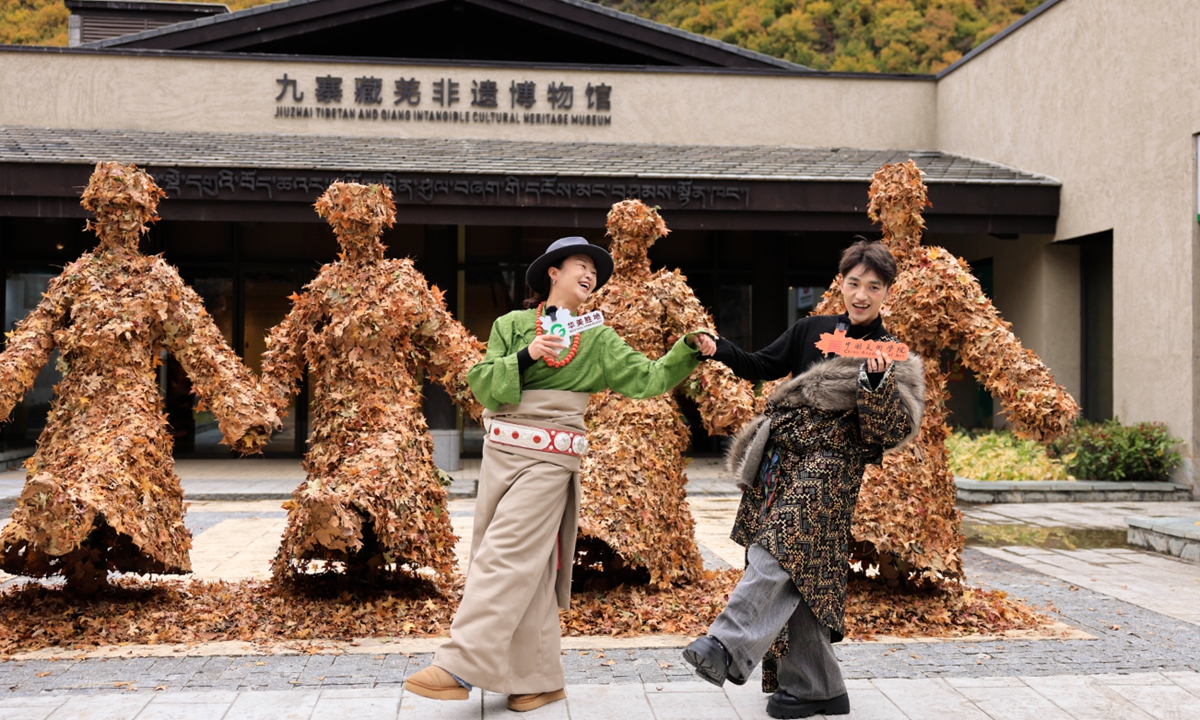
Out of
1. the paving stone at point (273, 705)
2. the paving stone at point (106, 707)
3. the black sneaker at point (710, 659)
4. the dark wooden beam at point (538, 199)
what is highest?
the dark wooden beam at point (538, 199)

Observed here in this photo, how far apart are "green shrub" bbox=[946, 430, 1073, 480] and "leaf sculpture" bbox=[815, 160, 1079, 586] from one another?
226 inches

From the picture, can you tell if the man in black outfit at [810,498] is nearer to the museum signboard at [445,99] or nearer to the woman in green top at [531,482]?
the woman in green top at [531,482]

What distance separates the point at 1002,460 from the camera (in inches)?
425

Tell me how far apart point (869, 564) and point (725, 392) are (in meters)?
1.24

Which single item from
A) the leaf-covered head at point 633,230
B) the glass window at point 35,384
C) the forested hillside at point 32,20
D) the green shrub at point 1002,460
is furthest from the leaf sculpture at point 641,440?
the forested hillside at point 32,20

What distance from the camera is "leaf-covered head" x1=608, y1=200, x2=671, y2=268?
5020mm

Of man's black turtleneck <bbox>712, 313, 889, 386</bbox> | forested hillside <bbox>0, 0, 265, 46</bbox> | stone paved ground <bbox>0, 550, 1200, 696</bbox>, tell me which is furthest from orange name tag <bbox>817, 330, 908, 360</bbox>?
forested hillside <bbox>0, 0, 265, 46</bbox>

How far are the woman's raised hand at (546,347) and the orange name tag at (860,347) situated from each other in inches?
35.7

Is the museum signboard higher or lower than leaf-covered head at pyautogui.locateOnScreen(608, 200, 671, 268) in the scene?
higher

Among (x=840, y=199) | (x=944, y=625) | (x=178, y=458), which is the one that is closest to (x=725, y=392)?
(x=944, y=625)

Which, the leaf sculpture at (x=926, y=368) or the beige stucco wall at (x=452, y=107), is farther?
the beige stucco wall at (x=452, y=107)

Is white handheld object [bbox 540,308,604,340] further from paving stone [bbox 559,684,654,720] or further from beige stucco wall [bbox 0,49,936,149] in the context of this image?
beige stucco wall [bbox 0,49,936,149]

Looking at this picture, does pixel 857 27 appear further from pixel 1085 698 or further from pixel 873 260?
pixel 1085 698

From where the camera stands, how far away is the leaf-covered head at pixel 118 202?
469 centimetres
